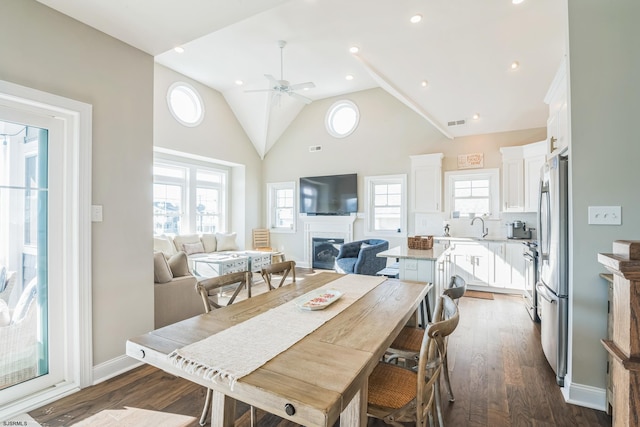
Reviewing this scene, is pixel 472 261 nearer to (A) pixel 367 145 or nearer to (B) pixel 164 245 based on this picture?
(A) pixel 367 145

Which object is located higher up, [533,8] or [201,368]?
[533,8]

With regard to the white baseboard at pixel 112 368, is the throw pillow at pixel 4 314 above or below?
above

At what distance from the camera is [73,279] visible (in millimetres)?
2197

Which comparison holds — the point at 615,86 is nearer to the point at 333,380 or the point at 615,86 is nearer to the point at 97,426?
the point at 333,380

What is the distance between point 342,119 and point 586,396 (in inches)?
241

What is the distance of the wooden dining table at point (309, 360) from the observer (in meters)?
0.90

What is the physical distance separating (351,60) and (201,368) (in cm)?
524

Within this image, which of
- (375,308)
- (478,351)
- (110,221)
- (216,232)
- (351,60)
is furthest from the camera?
(216,232)

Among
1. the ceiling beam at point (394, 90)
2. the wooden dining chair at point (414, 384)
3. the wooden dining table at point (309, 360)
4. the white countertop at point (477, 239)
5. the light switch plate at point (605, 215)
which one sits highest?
the ceiling beam at point (394, 90)

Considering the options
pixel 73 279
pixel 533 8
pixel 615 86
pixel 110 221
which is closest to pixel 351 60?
pixel 533 8

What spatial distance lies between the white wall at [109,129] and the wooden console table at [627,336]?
2.85 metres

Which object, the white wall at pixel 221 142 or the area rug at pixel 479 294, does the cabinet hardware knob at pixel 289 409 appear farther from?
the white wall at pixel 221 142

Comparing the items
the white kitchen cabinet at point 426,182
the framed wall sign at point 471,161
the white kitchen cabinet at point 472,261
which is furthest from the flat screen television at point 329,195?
the white kitchen cabinet at point 472,261

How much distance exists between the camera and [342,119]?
6953 millimetres
